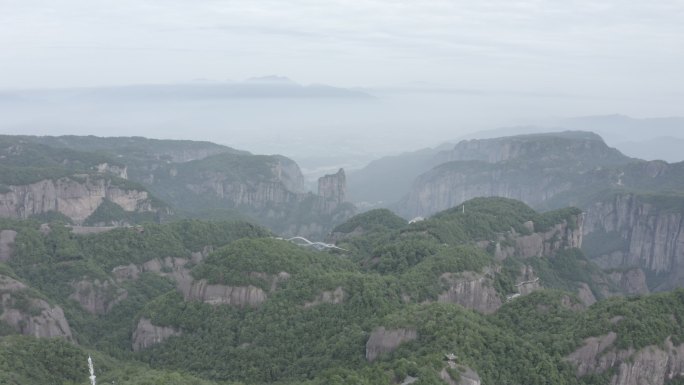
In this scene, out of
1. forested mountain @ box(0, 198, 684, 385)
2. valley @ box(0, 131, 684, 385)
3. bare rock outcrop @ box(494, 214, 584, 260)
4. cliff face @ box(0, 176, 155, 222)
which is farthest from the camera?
cliff face @ box(0, 176, 155, 222)

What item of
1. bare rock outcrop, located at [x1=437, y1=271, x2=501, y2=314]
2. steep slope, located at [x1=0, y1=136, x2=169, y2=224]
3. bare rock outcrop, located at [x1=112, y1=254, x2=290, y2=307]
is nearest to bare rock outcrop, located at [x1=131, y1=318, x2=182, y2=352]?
bare rock outcrop, located at [x1=112, y1=254, x2=290, y2=307]

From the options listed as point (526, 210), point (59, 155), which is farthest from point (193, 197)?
point (526, 210)

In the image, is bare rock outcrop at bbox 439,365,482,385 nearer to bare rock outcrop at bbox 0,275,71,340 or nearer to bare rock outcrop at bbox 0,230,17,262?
bare rock outcrop at bbox 0,275,71,340

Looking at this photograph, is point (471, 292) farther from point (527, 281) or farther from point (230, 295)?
point (230, 295)

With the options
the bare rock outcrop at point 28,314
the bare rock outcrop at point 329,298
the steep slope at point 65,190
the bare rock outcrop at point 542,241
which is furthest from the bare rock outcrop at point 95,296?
the bare rock outcrop at point 542,241

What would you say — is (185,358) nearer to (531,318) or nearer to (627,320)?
(531,318)

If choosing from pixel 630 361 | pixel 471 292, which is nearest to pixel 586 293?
pixel 471 292
